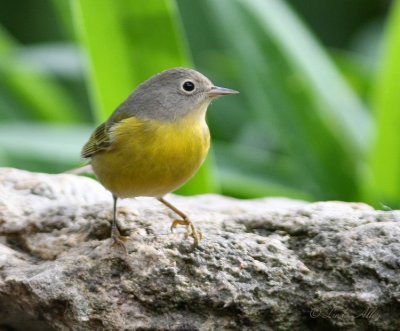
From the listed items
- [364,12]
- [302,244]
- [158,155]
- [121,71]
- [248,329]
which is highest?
[364,12]

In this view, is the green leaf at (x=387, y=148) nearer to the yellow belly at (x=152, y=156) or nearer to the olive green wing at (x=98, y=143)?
the yellow belly at (x=152, y=156)

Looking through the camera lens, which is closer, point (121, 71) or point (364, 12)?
point (121, 71)

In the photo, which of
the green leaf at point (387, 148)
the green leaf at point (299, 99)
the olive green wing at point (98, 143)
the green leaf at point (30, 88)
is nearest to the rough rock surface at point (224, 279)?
the olive green wing at point (98, 143)

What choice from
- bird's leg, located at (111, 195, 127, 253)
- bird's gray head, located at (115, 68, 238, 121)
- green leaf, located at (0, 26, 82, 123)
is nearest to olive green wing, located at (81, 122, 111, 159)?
bird's gray head, located at (115, 68, 238, 121)

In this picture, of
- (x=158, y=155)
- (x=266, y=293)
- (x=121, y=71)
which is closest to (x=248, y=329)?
(x=266, y=293)

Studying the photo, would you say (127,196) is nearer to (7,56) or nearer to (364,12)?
(7,56)

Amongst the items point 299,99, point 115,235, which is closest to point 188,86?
point 115,235

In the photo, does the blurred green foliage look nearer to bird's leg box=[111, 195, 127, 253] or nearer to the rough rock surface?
bird's leg box=[111, 195, 127, 253]

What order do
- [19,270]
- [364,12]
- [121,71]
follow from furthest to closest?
[364,12], [121,71], [19,270]
